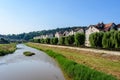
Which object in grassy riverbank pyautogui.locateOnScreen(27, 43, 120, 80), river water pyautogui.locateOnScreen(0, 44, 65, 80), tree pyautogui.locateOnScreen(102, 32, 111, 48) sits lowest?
river water pyautogui.locateOnScreen(0, 44, 65, 80)

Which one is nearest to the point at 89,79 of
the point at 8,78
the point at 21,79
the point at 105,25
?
the point at 21,79

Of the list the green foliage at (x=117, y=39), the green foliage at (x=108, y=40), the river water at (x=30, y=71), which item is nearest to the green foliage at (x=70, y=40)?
the green foliage at (x=108, y=40)

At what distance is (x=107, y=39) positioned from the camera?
170 feet

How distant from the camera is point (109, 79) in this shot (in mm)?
15562

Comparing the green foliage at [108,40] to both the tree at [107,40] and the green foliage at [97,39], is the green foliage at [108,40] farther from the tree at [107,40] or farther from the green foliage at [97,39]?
the green foliage at [97,39]

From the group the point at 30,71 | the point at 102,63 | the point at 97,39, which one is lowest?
the point at 30,71

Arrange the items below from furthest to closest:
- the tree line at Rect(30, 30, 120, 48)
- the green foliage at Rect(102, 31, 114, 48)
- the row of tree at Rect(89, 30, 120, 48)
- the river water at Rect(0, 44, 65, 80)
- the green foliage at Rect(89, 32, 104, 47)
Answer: the green foliage at Rect(89, 32, 104, 47)
the green foliage at Rect(102, 31, 114, 48)
the tree line at Rect(30, 30, 120, 48)
the row of tree at Rect(89, 30, 120, 48)
the river water at Rect(0, 44, 65, 80)

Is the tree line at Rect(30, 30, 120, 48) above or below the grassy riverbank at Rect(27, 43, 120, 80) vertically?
above

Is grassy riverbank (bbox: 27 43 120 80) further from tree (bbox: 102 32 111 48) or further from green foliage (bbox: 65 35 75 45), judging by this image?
green foliage (bbox: 65 35 75 45)

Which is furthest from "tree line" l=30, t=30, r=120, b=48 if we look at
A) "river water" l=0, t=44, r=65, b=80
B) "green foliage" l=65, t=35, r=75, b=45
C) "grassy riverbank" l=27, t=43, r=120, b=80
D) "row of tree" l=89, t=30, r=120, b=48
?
"river water" l=0, t=44, r=65, b=80

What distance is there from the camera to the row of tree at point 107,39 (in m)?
48.0

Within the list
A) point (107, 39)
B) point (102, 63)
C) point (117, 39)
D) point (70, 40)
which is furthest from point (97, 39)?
point (102, 63)

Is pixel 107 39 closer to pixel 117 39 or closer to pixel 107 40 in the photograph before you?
pixel 107 40

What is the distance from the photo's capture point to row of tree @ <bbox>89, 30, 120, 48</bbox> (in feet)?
157
